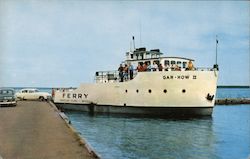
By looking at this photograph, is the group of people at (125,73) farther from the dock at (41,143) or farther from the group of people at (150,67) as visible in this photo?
the dock at (41,143)

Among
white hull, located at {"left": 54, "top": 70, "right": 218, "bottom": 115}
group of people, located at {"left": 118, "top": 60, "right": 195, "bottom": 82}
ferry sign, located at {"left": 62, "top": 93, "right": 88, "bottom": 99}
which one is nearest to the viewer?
white hull, located at {"left": 54, "top": 70, "right": 218, "bottom": 115}

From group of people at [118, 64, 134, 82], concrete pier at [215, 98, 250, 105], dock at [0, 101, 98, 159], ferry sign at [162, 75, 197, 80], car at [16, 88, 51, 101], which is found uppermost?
group of people at [118, 64, 134, 82]

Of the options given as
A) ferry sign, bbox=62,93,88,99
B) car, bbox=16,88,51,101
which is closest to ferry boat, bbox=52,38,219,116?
ferry sign, bbox=62,93,88,99

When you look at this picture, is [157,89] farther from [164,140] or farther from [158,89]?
[164,140]

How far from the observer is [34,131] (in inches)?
607

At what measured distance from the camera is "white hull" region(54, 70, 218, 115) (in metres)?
29.1

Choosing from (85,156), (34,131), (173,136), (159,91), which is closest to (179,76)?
(159,91)

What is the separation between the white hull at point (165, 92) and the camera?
95.3 ft

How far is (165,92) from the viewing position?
97.2 ft

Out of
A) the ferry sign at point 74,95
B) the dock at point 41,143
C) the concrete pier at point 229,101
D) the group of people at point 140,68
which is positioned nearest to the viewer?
the dock at point 41,143

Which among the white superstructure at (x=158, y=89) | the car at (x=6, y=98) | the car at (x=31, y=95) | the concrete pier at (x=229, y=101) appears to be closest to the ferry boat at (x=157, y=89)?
the white superstructure at (x=158, y=89)

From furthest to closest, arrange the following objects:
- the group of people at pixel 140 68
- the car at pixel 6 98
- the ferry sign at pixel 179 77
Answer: the car at pixel 6 98, the group of people at pixel 140 68, the ferry sign at pixel 179 77

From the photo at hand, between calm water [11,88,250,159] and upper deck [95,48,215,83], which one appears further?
upper deck [95,48,215,83]

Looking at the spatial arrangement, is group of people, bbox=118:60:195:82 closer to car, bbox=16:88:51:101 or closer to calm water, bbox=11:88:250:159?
calm water, bbox=11:88:250:159
